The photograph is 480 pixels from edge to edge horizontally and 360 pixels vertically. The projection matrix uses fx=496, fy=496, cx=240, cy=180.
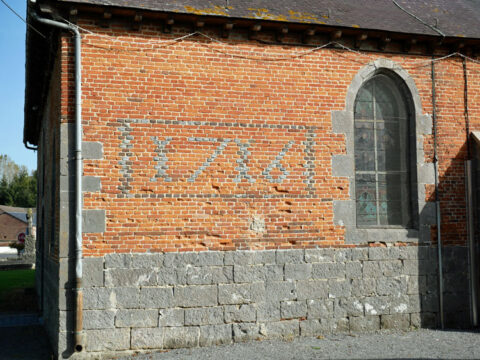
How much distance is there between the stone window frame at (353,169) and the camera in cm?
867

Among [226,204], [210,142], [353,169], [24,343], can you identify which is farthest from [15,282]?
[353,169]

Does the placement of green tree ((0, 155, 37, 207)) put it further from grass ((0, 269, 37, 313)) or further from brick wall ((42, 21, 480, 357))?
brick wall ((42, 21, 480, 357))

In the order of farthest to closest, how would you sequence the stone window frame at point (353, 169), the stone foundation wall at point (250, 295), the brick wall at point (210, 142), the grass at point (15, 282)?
the grass at point (15, 282) → the stone window frame at point (353, 169) → the brick wall at point (210, 142) → the stone foundation wall at point (250, 295)

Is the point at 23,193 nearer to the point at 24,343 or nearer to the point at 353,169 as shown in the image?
the point at 24,343

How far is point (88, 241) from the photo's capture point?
745 centimetres

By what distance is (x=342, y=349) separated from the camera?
748 cm

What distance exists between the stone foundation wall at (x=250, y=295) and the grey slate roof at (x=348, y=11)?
3.92m

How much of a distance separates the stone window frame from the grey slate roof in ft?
2.78

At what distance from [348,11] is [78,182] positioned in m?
5.81

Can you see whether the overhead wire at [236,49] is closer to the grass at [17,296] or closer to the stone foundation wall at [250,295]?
the stone foundation wall at [250,295]

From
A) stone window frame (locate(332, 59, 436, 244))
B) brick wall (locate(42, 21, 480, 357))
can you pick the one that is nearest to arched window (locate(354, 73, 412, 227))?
stone window frame (locate(332, 59, 436, 244))

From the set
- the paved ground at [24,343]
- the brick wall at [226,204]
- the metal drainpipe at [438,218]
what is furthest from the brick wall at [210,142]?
the paved ground at [24,343]

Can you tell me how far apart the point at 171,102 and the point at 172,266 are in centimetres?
262

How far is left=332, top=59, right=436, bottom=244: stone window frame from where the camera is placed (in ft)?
28.5
